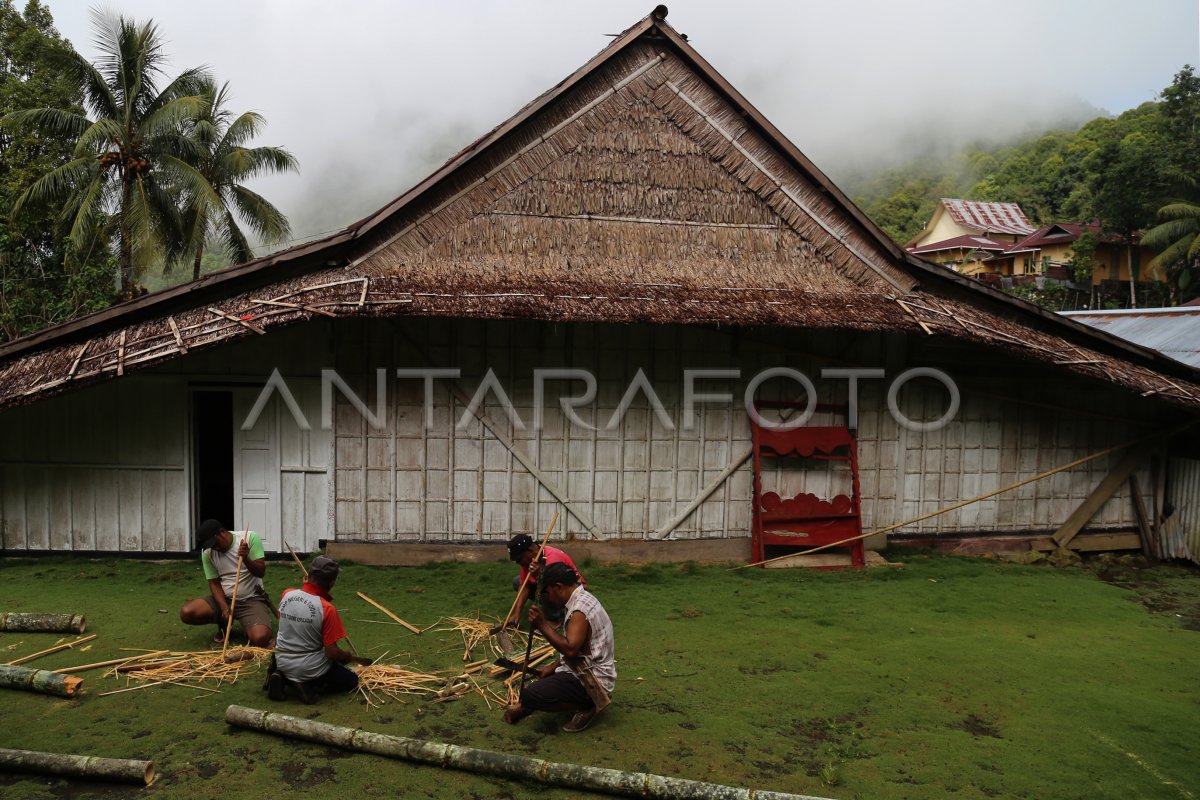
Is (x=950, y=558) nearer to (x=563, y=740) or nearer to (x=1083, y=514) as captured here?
(x=1083, y=514)

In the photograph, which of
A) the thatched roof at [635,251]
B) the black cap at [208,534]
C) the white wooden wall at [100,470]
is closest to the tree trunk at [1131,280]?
the thatched roof at [635,251]

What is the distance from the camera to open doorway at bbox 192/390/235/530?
9866mm

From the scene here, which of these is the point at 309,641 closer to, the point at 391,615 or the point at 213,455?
the point at 391,615

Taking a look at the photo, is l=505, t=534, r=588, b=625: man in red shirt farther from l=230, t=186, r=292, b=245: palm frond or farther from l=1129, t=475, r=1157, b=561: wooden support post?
l=230, t=186, r=292, b=245: palm frond

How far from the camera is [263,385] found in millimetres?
9648

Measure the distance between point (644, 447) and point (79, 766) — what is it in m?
6.73

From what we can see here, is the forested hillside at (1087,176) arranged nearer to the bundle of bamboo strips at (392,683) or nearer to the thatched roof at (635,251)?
the thatched roof at (635,251)

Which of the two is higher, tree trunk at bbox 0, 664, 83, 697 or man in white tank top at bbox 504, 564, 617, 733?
man in white tank top at bbox 504, 564, 617, 733

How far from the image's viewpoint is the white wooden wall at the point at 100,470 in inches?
375

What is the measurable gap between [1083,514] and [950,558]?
2063 mm

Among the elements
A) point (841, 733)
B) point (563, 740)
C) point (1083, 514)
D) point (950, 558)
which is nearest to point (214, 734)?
point (563, 740)

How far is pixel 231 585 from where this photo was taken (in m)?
6.96

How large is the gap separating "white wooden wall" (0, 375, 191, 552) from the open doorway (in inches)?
9.7

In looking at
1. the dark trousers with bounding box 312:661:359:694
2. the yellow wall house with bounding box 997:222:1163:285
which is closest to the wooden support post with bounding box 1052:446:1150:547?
the dark trousers with bounding box 312:661:359:694
